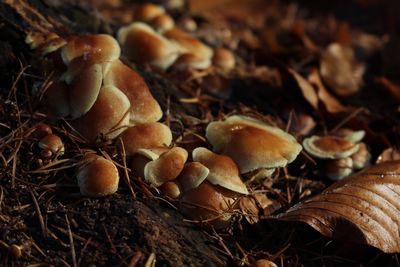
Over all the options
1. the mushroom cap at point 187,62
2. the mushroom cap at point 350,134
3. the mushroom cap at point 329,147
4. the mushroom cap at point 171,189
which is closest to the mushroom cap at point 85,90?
the mushroom cap at point 171,189

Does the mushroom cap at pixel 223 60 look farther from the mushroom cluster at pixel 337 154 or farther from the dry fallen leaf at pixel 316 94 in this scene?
the mushroom cluster at pixel 337 154

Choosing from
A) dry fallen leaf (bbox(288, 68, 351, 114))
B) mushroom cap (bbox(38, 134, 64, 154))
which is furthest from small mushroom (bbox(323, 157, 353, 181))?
mushroom cap (bbox(38, 134, 64, 154))

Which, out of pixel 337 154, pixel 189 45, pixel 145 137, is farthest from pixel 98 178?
pixel 189 45

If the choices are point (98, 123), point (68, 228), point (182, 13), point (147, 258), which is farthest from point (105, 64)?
point (182, 13)

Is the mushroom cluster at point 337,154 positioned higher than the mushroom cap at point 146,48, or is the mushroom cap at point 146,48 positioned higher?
the mushroom cap at point 146,48

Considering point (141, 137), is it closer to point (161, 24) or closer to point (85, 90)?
point (85, 90)

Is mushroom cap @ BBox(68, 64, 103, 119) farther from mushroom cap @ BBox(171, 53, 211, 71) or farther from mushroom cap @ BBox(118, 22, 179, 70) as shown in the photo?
mushroom cap @ BBox(171, 53, 211, 71)

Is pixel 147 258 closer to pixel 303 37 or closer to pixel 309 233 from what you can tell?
pixel 309 233
